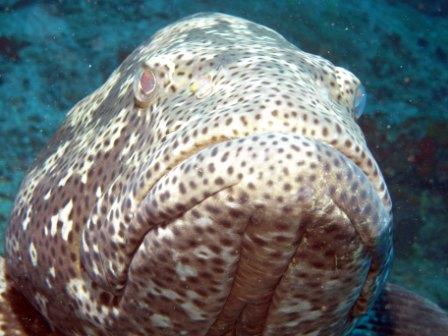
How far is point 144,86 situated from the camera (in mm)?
2898

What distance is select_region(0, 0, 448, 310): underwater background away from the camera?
21.8ft

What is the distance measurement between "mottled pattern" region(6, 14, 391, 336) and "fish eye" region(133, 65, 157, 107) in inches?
0.5

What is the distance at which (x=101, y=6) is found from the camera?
25.0 ft

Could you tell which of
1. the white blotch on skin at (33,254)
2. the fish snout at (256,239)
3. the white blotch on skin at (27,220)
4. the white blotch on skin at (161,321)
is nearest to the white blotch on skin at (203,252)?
the fish snout at (256,239)

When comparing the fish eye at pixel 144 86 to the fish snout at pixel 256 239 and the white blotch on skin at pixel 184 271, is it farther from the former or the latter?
the white blotch on skin at pixel 184 271

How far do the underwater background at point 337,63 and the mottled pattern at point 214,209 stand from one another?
11.0 feet

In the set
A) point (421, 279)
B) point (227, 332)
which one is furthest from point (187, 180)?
point (421, 279)

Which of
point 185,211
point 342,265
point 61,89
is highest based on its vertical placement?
point 185,211

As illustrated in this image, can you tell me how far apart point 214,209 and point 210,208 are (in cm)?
2

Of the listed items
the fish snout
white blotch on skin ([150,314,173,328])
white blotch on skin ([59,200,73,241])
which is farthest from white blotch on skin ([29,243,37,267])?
white blotch on skin ([150,314,173,328])

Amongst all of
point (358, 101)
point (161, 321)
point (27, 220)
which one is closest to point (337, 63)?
point (358, 101)

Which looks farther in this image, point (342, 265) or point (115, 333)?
point (115, 333)

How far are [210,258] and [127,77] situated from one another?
1816mm

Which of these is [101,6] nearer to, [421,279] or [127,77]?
[127,77]
